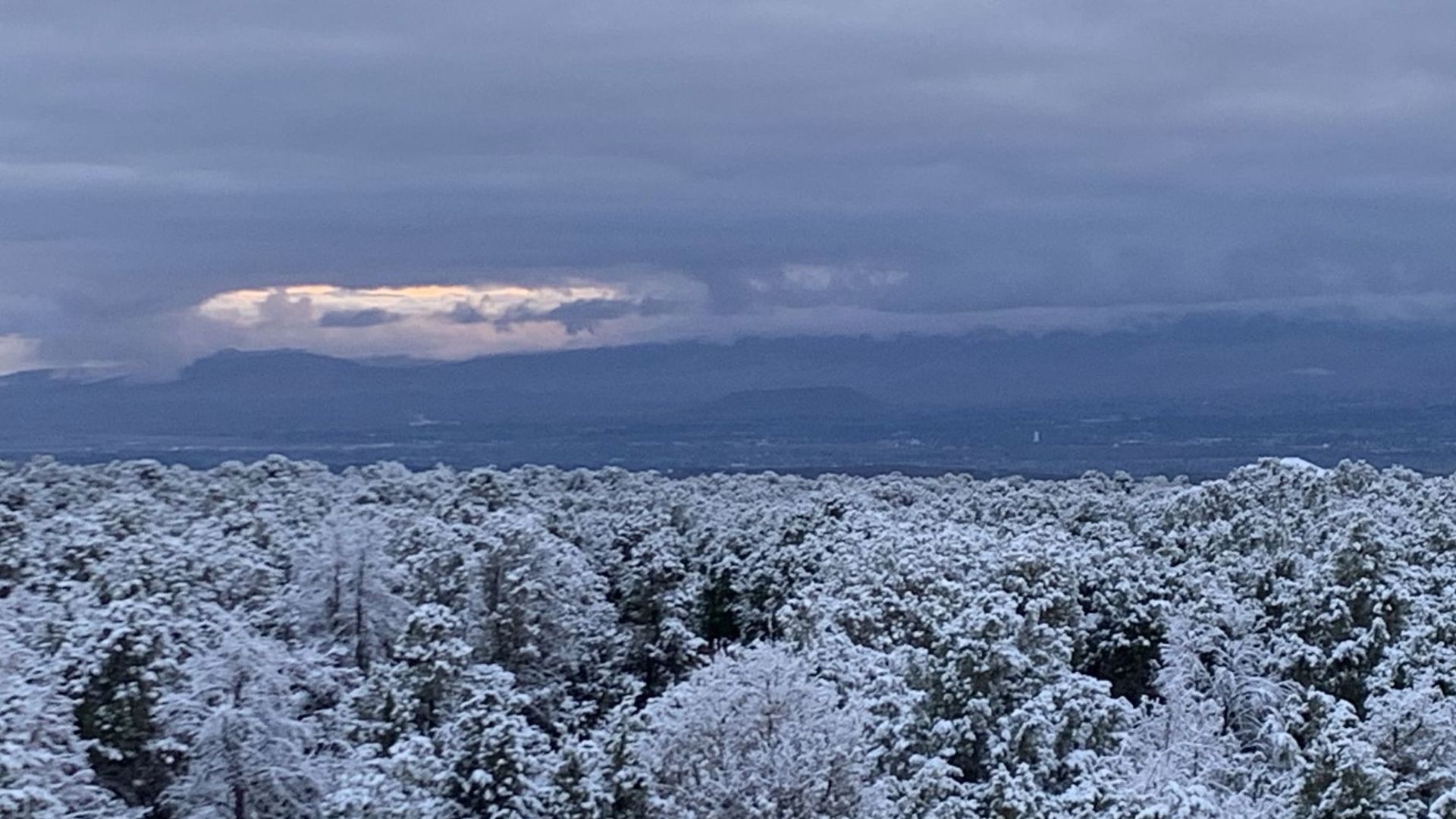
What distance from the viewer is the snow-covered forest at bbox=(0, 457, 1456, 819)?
25.3 meters

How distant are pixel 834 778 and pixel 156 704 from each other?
475 inches

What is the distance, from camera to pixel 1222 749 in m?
27.6

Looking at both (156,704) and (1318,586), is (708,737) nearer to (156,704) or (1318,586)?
(156,704)

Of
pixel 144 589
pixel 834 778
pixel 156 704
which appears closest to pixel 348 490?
pixel 144 589

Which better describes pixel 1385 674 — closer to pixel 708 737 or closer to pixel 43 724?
pixel 708 737

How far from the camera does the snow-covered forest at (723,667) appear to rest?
25312 mm

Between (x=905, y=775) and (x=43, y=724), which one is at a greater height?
(x=43, y=724)

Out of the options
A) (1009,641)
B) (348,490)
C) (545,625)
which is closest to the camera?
(1009,641)

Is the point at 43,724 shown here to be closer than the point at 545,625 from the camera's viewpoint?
Yes

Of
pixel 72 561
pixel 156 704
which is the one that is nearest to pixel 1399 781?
pixel 156 704

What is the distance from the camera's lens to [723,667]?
92.0ft

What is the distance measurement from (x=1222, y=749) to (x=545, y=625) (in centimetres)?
1924

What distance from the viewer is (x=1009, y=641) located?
31.0 m

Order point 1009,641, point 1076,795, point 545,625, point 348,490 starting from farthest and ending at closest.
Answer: point 348,490
point 545,625
point 1009,641
point 1076,795
